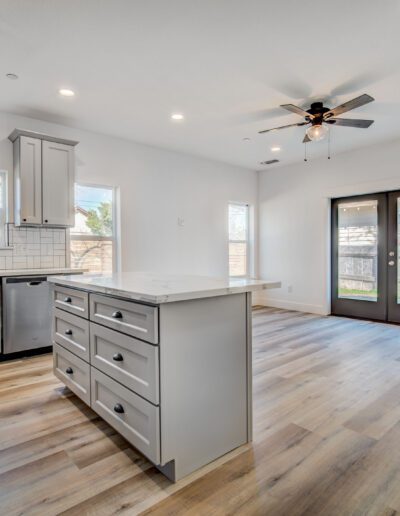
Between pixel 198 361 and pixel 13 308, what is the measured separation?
2674mm

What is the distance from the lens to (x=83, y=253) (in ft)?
15.0

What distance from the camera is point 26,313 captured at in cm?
354

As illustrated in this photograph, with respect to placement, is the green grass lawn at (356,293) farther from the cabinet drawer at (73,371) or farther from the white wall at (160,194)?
the cabinet drawer at (73,371)

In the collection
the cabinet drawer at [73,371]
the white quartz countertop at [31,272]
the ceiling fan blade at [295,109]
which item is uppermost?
the ceiling fan blade at [295,109]

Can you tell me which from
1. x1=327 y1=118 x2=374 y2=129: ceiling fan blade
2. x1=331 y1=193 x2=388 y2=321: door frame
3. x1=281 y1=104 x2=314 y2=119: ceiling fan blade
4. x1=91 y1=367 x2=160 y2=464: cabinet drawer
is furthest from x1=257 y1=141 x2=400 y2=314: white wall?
x1=91 y1=367 x2=160 y2=464: cabinet drawer

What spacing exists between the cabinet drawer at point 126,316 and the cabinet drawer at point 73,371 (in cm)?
42

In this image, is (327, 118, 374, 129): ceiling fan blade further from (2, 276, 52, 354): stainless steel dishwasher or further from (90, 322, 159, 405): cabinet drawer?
(2, 276, 52, 354): stainless steel dishwasher

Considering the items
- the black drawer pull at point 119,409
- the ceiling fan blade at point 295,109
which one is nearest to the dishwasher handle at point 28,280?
the black drawer pull at point 119,409

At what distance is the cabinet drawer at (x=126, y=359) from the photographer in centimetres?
153

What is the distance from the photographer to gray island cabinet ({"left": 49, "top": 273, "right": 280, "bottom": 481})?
59.9 inches

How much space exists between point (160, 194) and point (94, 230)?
3.99 ft

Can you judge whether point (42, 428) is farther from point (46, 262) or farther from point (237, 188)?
point (237, 188)

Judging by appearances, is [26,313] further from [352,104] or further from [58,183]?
[352,104]

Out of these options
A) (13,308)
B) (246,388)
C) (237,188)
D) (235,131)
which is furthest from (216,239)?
(246,388)
